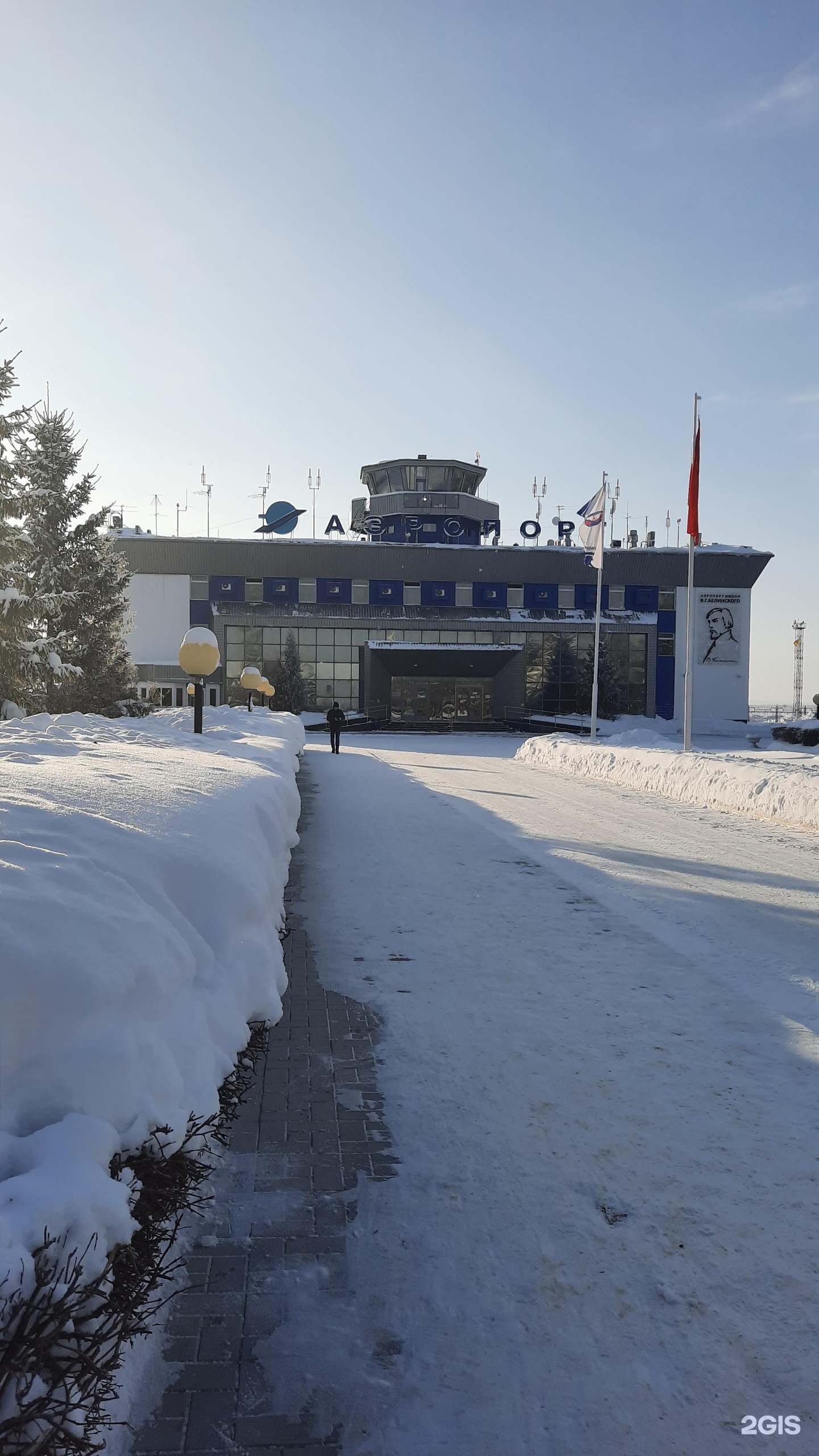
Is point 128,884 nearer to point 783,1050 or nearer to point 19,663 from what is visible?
point 783,1050

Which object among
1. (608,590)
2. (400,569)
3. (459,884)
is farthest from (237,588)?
(459,884)

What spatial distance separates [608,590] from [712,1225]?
193 feet

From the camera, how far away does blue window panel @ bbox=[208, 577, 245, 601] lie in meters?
57.9

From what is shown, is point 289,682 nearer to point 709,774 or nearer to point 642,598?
point 642,598

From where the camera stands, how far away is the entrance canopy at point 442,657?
5450 centimetres

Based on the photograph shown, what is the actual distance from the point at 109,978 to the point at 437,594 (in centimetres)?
5716

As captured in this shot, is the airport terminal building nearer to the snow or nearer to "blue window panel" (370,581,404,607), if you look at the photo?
"blue window panel" (370,581,404,607)

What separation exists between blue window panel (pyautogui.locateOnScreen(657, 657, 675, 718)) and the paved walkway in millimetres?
57451

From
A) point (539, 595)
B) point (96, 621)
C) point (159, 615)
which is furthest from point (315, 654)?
point (96, 621)

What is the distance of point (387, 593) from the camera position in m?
58.2

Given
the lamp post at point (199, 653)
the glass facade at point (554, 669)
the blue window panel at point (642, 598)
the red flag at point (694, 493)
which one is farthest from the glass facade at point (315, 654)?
the lamp post at point (199, 653)

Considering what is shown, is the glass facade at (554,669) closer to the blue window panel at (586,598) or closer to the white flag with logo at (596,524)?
the blue window panel at (586,598)

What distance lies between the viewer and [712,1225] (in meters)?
3.42

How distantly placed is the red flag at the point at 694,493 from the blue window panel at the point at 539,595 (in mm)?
36939
